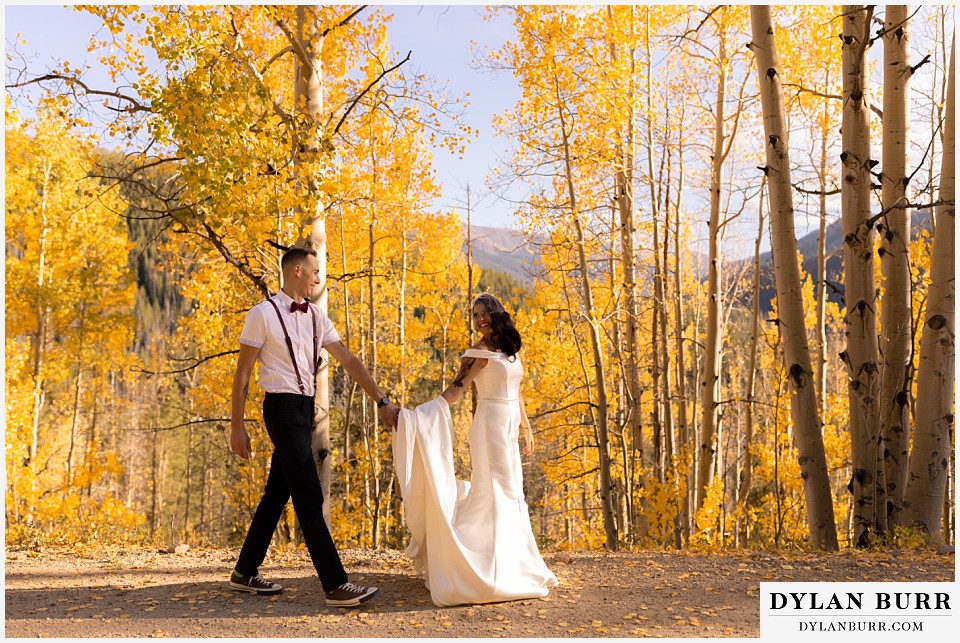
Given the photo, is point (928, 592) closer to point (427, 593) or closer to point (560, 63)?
point (427, 593)

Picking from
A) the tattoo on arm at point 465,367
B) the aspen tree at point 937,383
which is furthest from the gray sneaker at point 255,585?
the aspen tree at point 937,383

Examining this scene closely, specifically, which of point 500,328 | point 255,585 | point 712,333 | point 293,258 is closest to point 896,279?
point 712,333

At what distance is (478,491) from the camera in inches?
162

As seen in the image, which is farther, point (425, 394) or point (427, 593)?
point (425, 394)

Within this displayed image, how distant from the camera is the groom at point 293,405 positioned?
3.82m

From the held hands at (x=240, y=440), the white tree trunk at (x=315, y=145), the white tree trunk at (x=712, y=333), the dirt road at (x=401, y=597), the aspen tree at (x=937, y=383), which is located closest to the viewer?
the dirt road at (x=401, y=597)

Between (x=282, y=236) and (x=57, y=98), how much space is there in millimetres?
1973

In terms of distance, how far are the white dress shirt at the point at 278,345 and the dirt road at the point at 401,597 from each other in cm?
116

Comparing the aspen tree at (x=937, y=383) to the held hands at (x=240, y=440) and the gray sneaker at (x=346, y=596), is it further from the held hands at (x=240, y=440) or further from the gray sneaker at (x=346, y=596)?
the held hands at (x=240, y=440)

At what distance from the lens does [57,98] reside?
19.0ft

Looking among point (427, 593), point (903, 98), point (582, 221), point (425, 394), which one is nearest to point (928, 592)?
point (427, 593)

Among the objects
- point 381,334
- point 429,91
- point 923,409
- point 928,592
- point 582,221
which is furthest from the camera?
point 381,334

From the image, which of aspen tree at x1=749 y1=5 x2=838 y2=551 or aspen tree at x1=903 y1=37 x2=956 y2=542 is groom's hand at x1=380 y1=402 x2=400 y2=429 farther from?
aspen tree at x1=903 y1=37 x2=956 y2=542

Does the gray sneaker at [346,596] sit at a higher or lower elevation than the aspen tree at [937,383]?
lower
